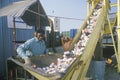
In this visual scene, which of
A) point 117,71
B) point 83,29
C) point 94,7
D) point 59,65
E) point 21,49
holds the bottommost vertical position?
point 117,71

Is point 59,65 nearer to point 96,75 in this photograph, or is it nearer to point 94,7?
point 96,75

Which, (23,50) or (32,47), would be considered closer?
(23,50)

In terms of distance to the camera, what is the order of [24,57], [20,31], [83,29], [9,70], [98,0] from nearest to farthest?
1. [24,57]
2. [9,70]
3. [83,29]
4. [20,31]
5. [98,0]

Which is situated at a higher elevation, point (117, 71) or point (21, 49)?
point (21, 49)

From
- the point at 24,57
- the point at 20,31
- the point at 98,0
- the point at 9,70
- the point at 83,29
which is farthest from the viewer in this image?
the point at 98,0

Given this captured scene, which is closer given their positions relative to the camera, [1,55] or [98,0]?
[1,55]

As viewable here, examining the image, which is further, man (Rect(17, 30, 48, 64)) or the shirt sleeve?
man (Rect(17, 30, 48, 64))

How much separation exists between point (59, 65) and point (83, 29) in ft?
8.98

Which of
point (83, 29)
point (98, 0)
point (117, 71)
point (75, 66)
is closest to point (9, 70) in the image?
point (75, 66)

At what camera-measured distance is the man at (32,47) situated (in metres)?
6.34

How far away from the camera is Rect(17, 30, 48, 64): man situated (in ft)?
20.8

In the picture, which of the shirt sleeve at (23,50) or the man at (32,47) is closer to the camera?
the shirt sleeve at (23,50)

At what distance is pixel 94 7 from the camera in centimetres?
975

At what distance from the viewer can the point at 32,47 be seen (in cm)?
687
